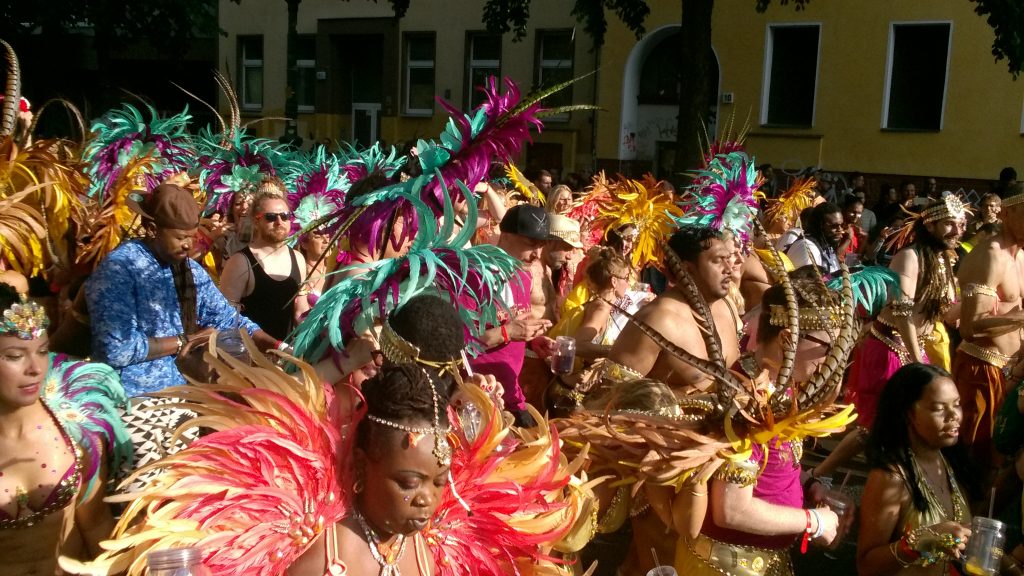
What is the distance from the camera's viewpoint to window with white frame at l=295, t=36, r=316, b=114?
26.4 m

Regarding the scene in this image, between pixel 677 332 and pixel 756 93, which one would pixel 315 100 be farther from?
pixel 677 332

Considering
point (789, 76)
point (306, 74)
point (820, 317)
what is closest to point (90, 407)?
point (820, 317)

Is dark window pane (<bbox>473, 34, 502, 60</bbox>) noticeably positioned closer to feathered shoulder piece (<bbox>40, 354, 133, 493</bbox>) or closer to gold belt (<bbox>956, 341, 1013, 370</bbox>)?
gold belt (<bbox>956, 341, 1013, 370</bbox>)

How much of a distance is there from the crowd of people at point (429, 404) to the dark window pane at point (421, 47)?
19102 mm

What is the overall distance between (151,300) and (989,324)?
4.92 m

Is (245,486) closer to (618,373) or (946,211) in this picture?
(618,373)

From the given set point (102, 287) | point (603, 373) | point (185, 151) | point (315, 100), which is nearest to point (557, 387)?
point (603, 373)

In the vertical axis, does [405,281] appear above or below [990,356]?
above

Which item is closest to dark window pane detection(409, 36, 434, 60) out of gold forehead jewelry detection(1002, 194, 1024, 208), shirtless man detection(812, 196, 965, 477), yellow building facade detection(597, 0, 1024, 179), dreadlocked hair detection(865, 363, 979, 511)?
yellow building facade detection(597, 0, 1024, 179)

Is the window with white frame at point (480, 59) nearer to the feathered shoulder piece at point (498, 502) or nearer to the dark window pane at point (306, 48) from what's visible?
the dark window pane at point (306, 48)

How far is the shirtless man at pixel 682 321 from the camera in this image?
12.7 ft

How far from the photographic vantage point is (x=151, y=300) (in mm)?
3824

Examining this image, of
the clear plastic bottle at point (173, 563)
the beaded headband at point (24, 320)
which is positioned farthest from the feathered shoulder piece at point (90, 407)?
the clear plastic bottle at point (173, 563)

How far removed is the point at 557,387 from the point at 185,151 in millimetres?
4275
